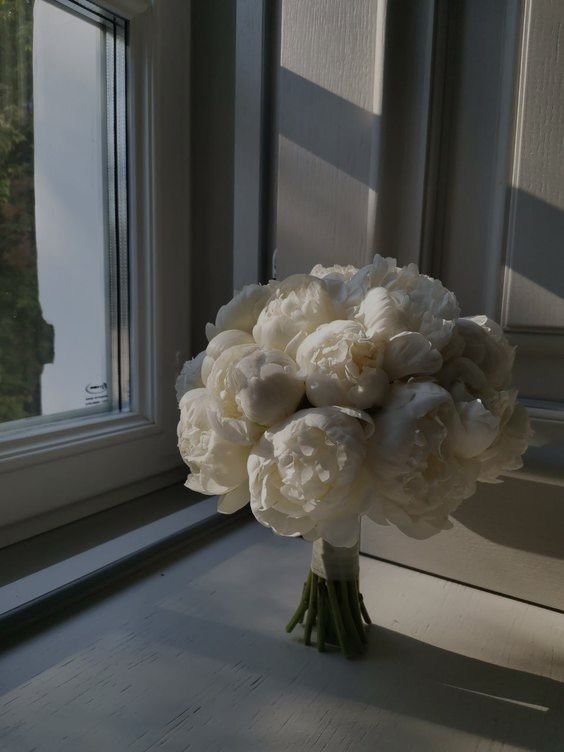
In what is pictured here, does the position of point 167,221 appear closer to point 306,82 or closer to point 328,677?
point 306,82

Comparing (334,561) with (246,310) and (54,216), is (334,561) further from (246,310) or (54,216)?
(54,216)

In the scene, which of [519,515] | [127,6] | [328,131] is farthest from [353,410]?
[127,6]

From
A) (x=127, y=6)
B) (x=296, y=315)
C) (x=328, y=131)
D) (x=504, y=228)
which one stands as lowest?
(x=296, y=315)

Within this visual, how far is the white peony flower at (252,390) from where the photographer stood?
17.1 inches

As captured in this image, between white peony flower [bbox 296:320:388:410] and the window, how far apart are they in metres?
0.41

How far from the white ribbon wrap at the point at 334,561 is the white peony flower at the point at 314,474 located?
0.10 m

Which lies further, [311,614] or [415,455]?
[311,614]

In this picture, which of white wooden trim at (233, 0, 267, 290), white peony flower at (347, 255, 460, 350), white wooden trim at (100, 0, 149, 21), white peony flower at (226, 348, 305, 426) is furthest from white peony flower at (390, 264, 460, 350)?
white wooden trim at (100, 0, 149, 21)

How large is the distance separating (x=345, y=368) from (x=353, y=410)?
30mm

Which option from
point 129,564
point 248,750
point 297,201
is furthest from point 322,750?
point 297,201

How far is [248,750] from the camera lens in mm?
434

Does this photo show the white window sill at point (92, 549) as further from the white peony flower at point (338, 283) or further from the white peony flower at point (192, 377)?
the white peony flower at point (338, 283)

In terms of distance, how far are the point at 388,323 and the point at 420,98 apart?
420 millimetres

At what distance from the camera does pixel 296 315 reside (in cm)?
47
